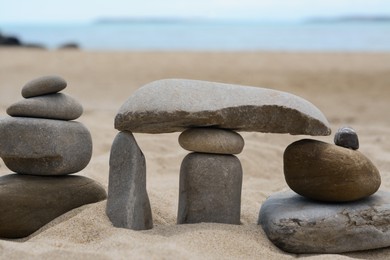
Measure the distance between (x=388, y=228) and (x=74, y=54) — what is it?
1658 cm

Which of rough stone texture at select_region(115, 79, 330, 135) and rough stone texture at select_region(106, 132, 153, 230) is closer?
rough stone texture at select_region(115, 79, 330, 135)

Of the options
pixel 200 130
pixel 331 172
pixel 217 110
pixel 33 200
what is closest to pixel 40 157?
pixel 33 200

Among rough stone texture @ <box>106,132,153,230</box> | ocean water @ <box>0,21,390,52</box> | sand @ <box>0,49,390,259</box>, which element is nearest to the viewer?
sand @ <box>0,49,390,259</box>

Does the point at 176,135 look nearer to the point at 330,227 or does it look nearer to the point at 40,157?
the point at 40,157

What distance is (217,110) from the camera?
3.79 metres

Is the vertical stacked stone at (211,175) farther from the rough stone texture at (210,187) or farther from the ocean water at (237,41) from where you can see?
the ocean water at (237,41)

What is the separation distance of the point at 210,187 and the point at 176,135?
3631 millimetres

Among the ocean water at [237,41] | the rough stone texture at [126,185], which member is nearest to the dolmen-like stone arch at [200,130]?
the rough stone texture at [126,185]

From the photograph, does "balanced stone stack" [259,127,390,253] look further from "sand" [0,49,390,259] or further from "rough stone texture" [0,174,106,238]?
"rough stone texture" [0,174,106,238]

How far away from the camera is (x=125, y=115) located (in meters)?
3.86

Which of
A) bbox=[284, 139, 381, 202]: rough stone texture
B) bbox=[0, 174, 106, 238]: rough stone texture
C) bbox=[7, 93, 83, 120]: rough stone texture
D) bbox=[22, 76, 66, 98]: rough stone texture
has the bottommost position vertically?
bbox=[0, 174, 106, 238]: rough stone texture

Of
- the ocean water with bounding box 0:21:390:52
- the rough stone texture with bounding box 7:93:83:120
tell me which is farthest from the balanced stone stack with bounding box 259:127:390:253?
the ocean water with bounding box 0:21:390:52

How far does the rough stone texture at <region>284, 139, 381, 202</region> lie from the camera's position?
3.82 metres

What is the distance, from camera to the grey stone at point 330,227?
12.2 feet
